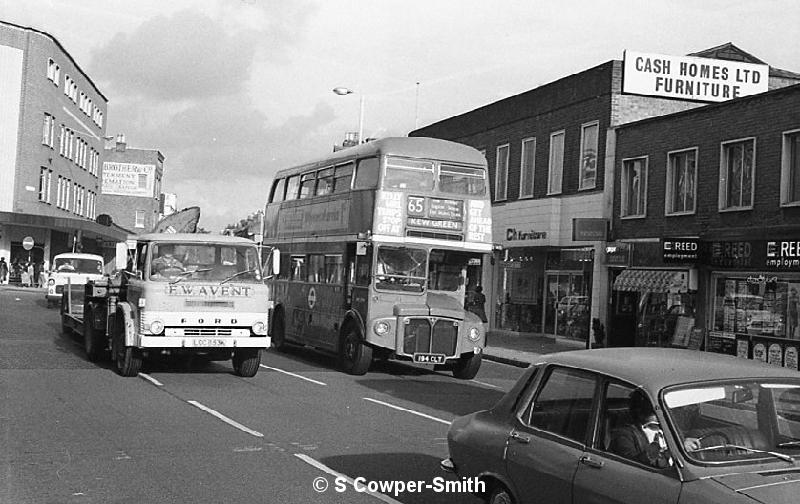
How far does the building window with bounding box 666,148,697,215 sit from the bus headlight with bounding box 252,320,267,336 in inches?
492

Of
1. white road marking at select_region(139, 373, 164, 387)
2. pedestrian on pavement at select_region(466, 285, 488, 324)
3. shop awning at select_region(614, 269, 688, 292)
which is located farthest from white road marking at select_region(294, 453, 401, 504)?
shop awning at select_region(614, 269, 688, 292)

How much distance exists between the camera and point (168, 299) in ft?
48.2

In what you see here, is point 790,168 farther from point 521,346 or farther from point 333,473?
point 333,473

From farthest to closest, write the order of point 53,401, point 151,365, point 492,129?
1. point 492,129
2. point 151,365
3. point 53,401

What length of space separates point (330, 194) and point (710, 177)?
942cm

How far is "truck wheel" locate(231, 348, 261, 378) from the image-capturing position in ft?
51.0

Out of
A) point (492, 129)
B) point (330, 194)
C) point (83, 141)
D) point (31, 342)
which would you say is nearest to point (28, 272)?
point (83, 141)

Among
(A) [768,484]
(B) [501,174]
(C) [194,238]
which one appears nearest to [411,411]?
(C) [194,238]

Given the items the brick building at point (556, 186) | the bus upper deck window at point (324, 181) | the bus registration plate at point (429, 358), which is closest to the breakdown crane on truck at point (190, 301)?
the bus registration plate at point (429, 358)

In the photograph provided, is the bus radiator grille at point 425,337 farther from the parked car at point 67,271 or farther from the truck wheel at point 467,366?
the parked car at point 67,271

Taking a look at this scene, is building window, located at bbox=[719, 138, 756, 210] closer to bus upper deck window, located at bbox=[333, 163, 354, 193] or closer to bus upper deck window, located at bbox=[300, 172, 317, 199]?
bus upper deck window, located at bbox=[333, 163, 354, 193]

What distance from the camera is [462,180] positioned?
17.9m

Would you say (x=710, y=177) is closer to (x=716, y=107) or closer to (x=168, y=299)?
(x=716, y=107)

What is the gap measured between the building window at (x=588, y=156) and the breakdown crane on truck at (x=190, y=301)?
13.9 meters
